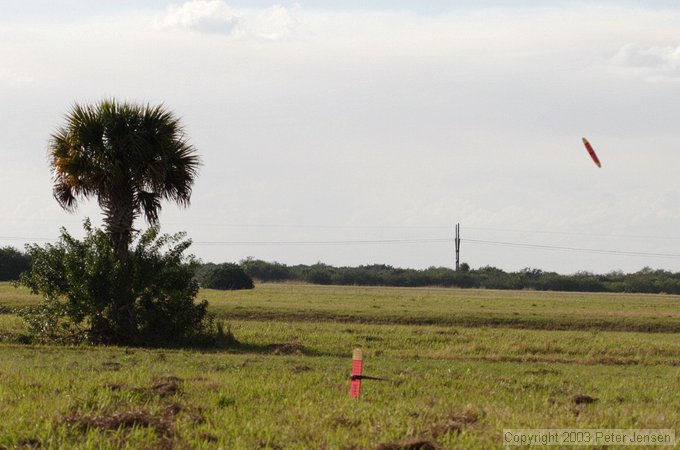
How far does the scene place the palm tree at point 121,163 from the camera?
26.1 m

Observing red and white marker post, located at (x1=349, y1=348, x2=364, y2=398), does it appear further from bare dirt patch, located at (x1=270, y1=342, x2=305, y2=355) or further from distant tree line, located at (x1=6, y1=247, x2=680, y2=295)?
distant tree line, located at (x1=6, y1=247, x2=680, y2=295)

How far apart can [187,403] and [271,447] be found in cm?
267

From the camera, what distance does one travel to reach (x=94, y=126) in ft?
86.1

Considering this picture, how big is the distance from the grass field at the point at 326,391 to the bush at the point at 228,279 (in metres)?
43.7

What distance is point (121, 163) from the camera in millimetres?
26234

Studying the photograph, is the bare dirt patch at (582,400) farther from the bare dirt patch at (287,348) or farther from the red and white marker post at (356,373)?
the bare dirt patch at (287,348)

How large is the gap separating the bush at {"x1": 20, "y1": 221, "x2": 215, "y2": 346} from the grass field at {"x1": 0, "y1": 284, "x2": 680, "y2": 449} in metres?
1.54

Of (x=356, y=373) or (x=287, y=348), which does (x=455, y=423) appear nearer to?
(x=356, y=373)

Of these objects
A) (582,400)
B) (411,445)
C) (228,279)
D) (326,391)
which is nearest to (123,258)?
(326,391)

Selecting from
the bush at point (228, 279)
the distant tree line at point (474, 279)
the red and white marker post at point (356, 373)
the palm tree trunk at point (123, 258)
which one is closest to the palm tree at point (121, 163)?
the palm tree trunk at point (123, 258)

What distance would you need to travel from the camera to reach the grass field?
1187 centimetres

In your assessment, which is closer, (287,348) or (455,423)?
(455,423)

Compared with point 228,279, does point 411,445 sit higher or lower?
lower

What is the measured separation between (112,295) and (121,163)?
384 centimetres
